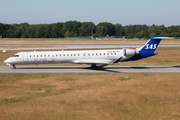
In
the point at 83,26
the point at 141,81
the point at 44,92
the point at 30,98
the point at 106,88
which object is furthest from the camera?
the point at 83,26

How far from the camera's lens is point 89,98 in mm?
15570

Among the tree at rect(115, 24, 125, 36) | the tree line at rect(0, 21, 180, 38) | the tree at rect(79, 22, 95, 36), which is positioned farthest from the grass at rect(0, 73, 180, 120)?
the tree at rect(115, 24, 125, 36)

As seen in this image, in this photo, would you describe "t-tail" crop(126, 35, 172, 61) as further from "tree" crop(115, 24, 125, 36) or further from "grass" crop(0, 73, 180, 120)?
"tree" crop(115, 24, 125, 36)

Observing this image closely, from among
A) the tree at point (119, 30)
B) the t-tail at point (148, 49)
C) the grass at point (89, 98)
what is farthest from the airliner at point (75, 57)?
the tree at point (119, 30)

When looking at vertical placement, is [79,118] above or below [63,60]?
below

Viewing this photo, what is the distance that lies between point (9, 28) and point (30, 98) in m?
142

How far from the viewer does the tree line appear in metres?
139

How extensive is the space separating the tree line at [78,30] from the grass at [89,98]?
114 meters

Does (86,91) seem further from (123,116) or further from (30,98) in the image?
(123,116)

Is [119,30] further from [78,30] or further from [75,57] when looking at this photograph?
[75,57]

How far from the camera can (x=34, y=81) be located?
2139cm

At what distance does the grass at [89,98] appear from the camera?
41.0 feet

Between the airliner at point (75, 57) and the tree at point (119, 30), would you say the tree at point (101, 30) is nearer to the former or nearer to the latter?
the tree at point (119, 30)

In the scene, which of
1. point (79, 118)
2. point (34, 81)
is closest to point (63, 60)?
point (34, 81)
